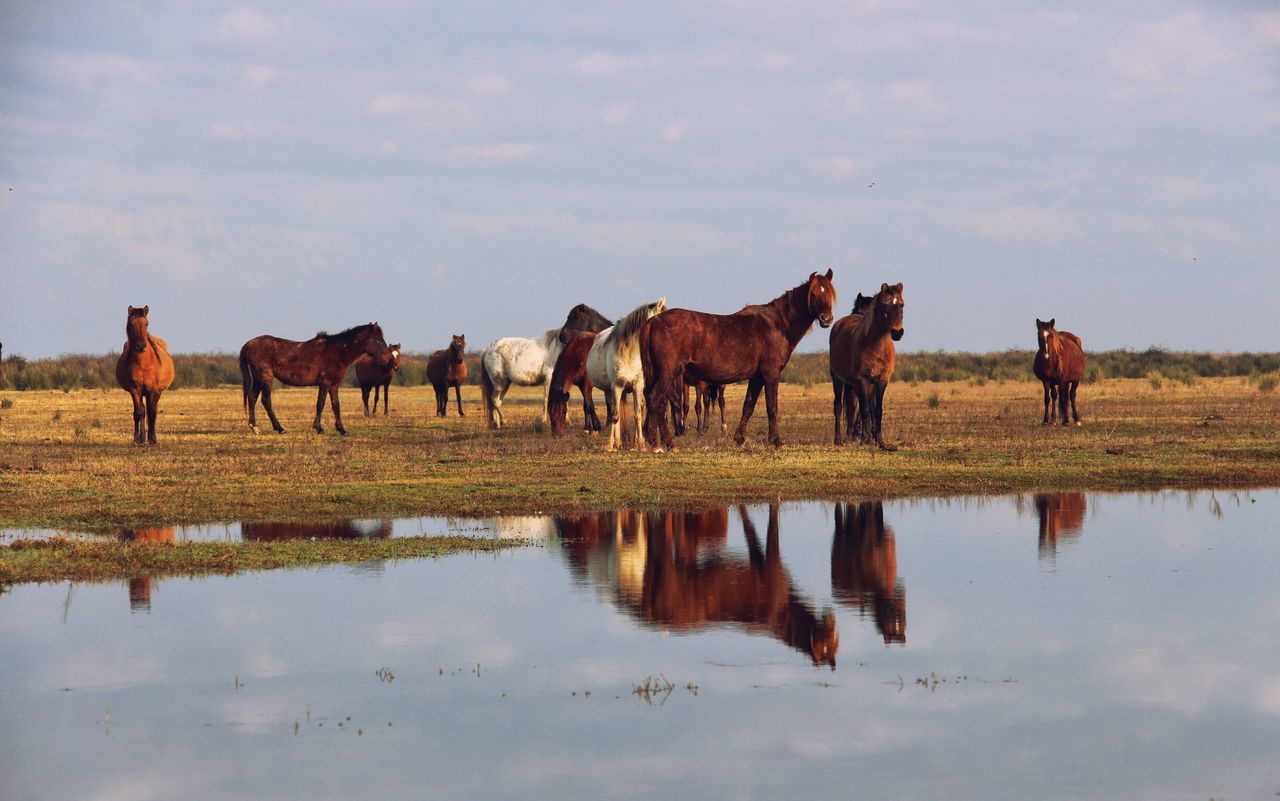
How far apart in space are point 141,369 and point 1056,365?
1598 cm

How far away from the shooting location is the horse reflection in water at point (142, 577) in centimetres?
984

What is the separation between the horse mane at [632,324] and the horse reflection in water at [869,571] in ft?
21.7

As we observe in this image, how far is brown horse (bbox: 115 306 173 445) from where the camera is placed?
Answer: 927 inches

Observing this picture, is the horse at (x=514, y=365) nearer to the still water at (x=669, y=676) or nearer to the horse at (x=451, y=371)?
the horse at (x=451, y=371)

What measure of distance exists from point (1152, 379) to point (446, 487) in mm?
37670

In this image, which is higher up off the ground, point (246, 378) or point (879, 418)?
point (246, 378)

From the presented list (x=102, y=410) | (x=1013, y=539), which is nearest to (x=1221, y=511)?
(x=1013, y=539)

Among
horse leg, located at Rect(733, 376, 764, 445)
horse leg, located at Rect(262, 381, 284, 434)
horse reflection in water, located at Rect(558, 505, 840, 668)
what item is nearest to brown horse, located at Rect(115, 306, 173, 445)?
horse leg, located at Rect(262, 381, 284, 434)

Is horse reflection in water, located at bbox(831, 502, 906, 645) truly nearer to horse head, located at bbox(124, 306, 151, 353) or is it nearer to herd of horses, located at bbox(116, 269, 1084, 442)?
herd of horses, located at bbox(116, 269, 1084, 442)

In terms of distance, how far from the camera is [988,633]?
8.88 meters

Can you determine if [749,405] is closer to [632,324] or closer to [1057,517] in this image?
[632,324]

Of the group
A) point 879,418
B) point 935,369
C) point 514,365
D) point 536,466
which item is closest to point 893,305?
point 879,418

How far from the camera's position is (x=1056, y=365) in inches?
1105

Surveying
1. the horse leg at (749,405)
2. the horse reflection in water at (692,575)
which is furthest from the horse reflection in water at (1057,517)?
the horse leg at (749,405)
